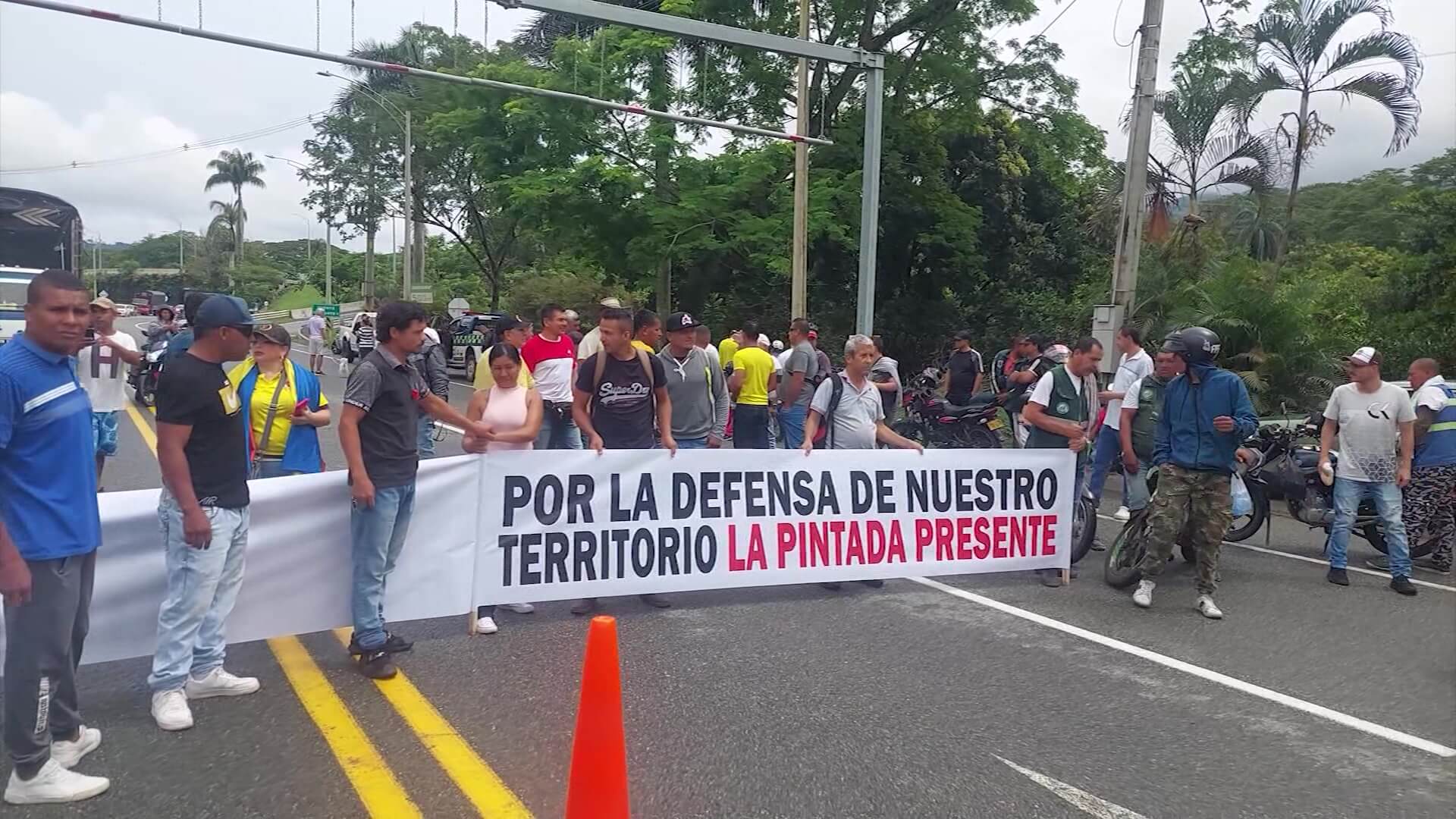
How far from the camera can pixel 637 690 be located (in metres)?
4.77

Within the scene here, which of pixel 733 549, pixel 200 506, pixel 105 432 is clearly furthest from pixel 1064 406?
pixel 105 432

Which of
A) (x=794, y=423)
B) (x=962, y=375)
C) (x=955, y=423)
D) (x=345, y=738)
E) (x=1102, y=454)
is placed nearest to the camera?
(x=345, y=738)

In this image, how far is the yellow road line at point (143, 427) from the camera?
13018 mm

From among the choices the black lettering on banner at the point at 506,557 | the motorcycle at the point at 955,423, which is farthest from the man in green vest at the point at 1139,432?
the motorcycle at the point at 955,423

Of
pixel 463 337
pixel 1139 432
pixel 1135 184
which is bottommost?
pixel 1139 432

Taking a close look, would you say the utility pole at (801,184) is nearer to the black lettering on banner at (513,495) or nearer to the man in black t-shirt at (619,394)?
the man in black t-shirt at (619,394)

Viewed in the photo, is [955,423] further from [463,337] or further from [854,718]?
[463,337]

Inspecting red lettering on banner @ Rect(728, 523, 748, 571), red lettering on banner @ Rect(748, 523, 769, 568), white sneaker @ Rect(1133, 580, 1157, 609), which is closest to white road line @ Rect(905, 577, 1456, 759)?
white sneaker @ Rect(1133, 580, 1157, 609)

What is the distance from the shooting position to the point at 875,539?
6.75 m

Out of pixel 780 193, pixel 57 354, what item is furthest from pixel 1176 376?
pixel 780 193

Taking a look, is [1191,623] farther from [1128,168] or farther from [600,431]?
[1128,168]

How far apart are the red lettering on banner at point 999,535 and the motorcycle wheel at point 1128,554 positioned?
0.76m

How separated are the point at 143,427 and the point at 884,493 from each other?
12.2 meters

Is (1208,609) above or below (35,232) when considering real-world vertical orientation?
below
